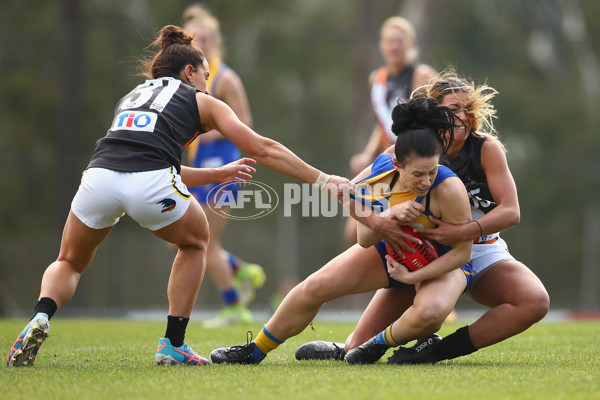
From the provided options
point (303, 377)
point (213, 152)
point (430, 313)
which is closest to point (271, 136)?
point (213, 152)

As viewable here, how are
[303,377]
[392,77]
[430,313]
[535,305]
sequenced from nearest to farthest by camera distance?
1. [303,377]
2. [430,313]
3. [535,305]
4. [392,77]

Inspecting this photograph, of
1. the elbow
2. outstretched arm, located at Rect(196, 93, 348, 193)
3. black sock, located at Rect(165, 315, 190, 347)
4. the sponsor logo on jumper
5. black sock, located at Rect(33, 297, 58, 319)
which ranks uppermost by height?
outstretched arm, located at Rect(196, 93, 348, 193)

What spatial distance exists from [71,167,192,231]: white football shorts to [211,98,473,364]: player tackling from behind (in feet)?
2.36

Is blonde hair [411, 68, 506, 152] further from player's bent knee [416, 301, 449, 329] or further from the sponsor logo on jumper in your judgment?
the sponsor logo on jumper

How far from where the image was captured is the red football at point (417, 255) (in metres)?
3.79

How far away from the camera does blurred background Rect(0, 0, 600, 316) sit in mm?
13109

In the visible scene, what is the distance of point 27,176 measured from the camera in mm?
13898

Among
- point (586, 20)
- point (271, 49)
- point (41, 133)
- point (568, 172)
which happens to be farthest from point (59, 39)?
point (586, 20)

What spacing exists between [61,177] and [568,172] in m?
8.54

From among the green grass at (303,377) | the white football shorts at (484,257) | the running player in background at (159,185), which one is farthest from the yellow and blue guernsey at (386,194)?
the green grass at (303,377)

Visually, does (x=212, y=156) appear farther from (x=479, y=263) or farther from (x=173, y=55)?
(x=479, y=263)

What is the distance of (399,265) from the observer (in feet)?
12.4

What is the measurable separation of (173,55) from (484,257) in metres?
1.89

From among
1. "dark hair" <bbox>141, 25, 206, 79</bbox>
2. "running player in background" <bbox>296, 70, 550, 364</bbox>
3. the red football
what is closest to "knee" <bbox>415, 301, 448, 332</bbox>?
the red football
